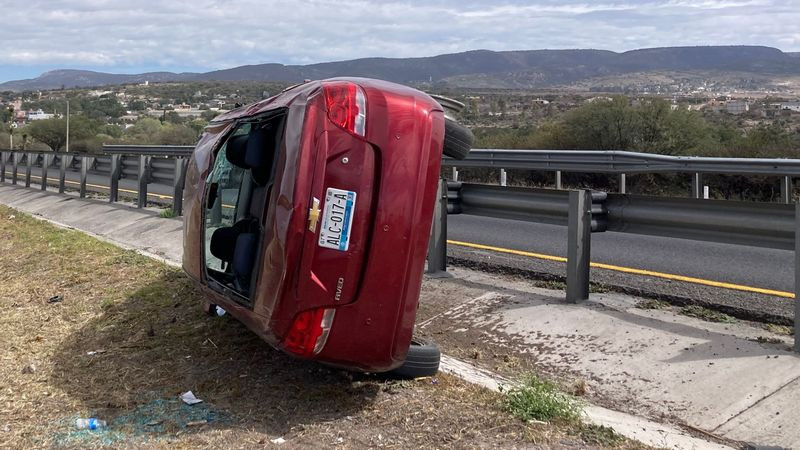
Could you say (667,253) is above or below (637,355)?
above

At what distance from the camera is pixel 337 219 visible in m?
3.80

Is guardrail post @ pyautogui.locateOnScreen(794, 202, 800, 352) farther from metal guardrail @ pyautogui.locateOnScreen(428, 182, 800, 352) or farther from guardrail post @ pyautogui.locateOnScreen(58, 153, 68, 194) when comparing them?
guardrail post @ pyautogui.locateOnScreen(58, 153, 68, 194)

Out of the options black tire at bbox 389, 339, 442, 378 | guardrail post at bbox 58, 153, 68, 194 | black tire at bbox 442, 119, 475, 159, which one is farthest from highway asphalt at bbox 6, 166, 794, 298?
guardrail post at bbox 58, 153, 68, 194

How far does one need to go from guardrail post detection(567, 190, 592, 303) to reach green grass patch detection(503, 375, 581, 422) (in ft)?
5.51

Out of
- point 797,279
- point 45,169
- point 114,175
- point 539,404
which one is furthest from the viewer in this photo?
point 45,169

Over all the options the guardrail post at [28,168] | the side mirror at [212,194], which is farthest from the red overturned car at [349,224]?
the guardrail post at [28,168]

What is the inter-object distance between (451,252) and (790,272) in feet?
11.1

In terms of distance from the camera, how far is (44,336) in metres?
5.86

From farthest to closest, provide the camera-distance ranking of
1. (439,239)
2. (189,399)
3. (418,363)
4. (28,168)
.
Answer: (28,168) → (439,239) → (418,363) → (189,399)

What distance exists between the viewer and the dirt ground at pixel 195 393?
3.81 m

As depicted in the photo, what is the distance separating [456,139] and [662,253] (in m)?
4.74

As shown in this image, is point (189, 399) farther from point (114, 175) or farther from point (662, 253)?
point (114, 175)

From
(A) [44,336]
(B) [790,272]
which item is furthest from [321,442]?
(B) [790,272]

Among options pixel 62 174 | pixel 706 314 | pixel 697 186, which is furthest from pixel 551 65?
pixel 706 314
